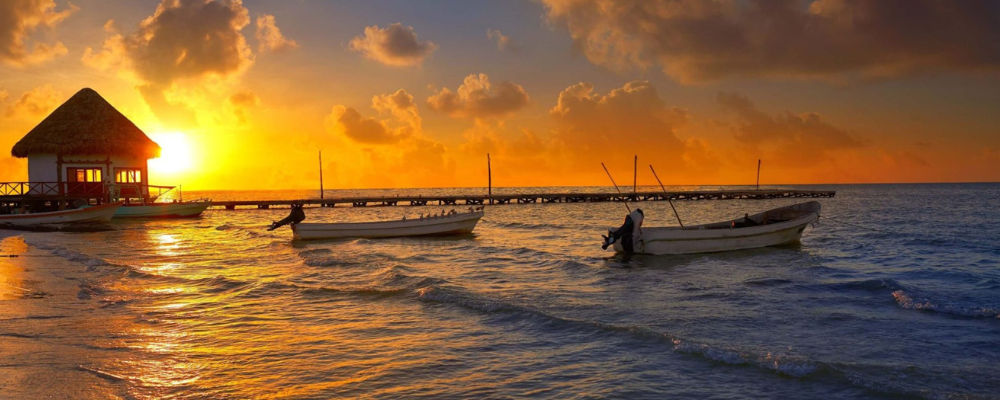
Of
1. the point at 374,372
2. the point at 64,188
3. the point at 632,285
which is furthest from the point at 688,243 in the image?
the point at 64,188

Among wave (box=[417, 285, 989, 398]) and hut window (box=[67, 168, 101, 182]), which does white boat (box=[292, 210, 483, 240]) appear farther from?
hut window (box=[67, 168, 101, 182])

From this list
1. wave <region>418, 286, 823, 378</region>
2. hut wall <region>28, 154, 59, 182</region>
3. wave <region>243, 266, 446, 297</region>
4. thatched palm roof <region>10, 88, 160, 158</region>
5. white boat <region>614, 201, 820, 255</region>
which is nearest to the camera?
wave <region>418, 286, 823, 378</region>

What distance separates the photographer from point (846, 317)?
10531mm

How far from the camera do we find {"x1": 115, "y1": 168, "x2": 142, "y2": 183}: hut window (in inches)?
1538

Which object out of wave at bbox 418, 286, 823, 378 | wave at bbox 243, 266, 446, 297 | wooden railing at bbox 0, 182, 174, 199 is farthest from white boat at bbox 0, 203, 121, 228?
wave at bbox 418, 286, 823, 378

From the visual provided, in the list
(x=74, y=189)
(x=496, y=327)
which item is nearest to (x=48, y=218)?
(x=74, y=189)

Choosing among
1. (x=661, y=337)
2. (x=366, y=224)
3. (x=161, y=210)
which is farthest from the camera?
(x=161, y=210)

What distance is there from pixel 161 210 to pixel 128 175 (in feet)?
10.7

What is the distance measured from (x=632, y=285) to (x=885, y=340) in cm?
591

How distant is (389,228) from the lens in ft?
87.9

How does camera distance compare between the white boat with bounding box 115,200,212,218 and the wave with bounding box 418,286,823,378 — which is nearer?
the wave with bounding box 418,286,823,378

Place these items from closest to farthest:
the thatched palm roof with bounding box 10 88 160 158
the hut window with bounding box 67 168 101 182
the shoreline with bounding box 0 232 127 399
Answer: the shoreline with bounding box 0 232 127 399, the thatched palm roof with bounding box 10 88 160 158, the hut window with bounding box 67 168 101 182

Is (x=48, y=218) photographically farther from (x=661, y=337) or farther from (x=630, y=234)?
(x=661, y=337)

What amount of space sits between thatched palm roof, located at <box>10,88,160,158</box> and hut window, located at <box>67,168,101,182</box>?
4.37 feet
